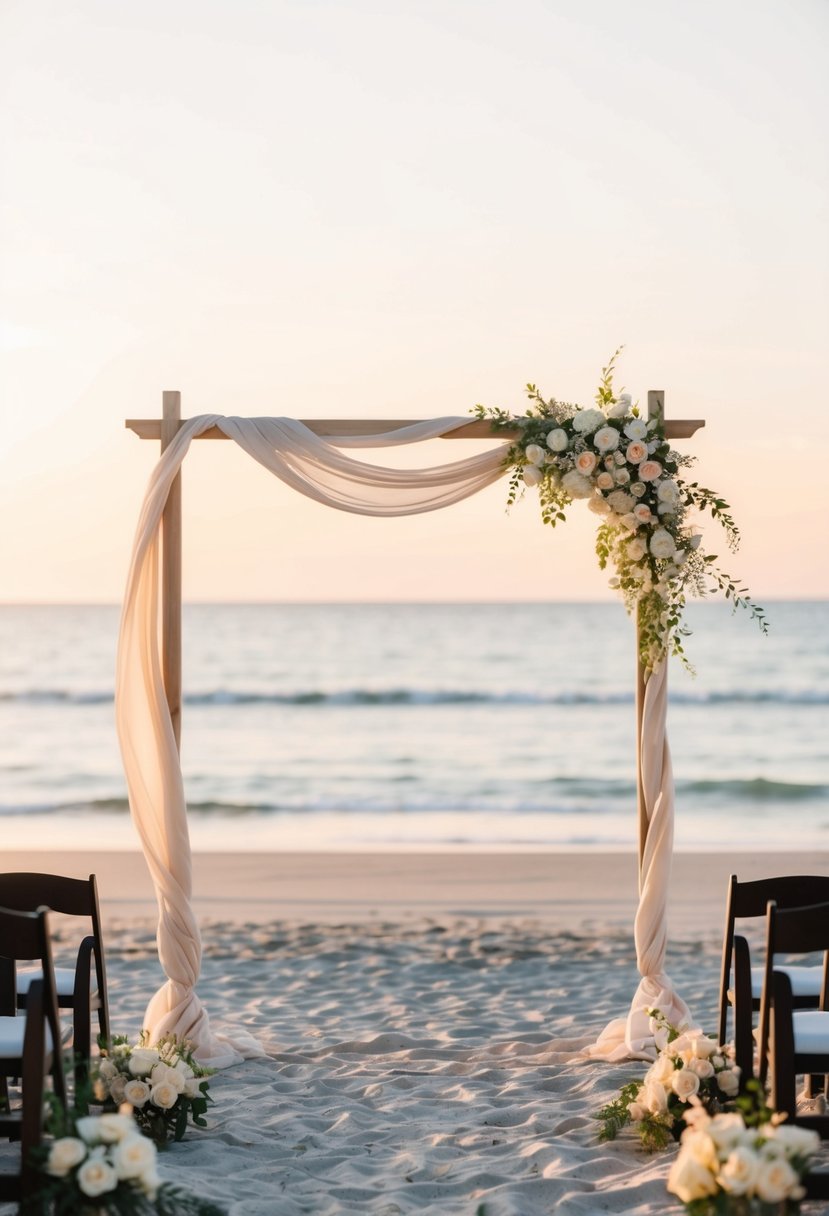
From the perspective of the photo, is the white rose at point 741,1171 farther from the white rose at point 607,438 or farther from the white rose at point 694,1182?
the white rose at point 607,438

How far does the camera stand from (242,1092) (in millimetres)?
4414

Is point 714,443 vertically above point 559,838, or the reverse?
point 714,443

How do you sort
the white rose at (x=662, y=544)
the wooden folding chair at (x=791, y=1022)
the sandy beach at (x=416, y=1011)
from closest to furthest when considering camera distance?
1. the wooden folding chair at (x=791, y=1022)
2. the sandy beach at (x=416, y=1011)
3. the white rose at (x=662, y=544)

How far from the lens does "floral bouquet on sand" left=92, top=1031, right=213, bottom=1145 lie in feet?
12.2

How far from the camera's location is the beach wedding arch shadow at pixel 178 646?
4680mm

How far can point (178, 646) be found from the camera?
15.7 ft

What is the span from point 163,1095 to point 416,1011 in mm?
2080

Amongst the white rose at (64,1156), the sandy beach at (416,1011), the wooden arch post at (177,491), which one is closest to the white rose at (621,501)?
the wooden arch post at (177,491)

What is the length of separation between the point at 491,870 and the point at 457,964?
258 cm

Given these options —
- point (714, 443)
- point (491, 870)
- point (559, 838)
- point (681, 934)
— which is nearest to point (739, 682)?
point (714, 443)

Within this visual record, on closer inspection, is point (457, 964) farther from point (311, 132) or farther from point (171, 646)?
point (311, 132)

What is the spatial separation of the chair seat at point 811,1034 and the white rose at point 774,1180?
863 mm

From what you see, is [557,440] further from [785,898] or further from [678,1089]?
[678,1089]

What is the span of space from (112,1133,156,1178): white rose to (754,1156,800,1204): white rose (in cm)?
130
